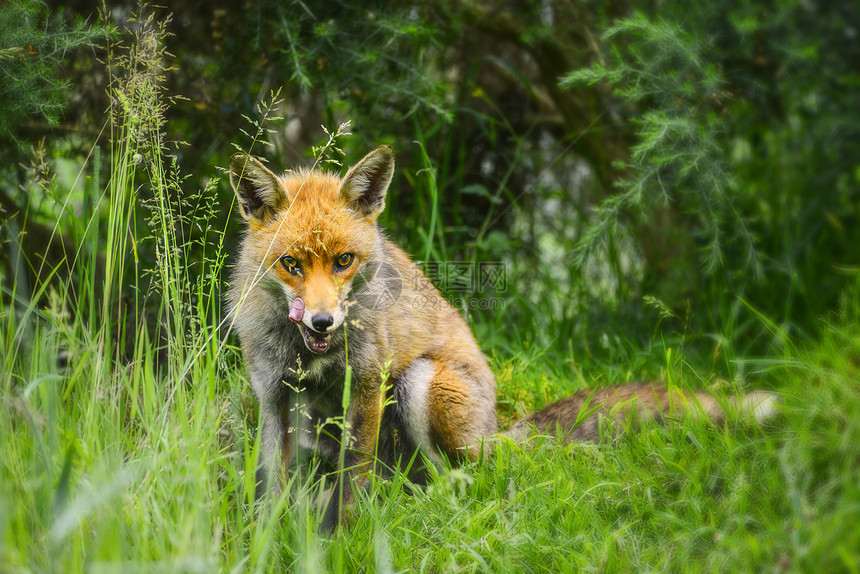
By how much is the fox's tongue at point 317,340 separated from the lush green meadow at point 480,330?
1.57 feet

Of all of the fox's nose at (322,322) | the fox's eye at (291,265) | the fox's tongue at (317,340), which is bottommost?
the fox's tongue at (317,340)

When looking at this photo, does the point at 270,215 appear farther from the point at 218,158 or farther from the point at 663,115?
the point at 663,115

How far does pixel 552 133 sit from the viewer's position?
6352 mm

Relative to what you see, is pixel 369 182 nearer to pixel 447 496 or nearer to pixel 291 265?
pixel 291 265

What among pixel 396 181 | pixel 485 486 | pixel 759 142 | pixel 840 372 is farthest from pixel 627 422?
pixel 759 142

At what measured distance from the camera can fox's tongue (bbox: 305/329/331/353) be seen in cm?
301

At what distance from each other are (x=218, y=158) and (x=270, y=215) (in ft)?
5.10

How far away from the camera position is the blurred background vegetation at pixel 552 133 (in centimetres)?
402

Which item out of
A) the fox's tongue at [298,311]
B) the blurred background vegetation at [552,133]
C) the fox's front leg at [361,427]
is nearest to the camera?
the fox's tongue at [298,311]

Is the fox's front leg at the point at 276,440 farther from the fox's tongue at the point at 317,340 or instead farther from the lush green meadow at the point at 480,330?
the fox's tongue at the point at 317,340

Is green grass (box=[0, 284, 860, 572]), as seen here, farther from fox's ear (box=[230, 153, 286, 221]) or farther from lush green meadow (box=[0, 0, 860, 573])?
fox's ear (box=[230, 153, 286, 221])

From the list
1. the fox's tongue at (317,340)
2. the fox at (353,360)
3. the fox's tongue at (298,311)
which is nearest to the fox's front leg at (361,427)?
the fox at (353,360)

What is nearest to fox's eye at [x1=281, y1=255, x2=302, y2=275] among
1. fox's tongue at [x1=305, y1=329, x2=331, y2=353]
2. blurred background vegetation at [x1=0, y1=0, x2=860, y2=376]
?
fox's tongue at [x1=305, y1=329, x2=331, y2=353]

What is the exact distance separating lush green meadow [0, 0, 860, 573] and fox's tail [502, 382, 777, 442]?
0.11 meters
